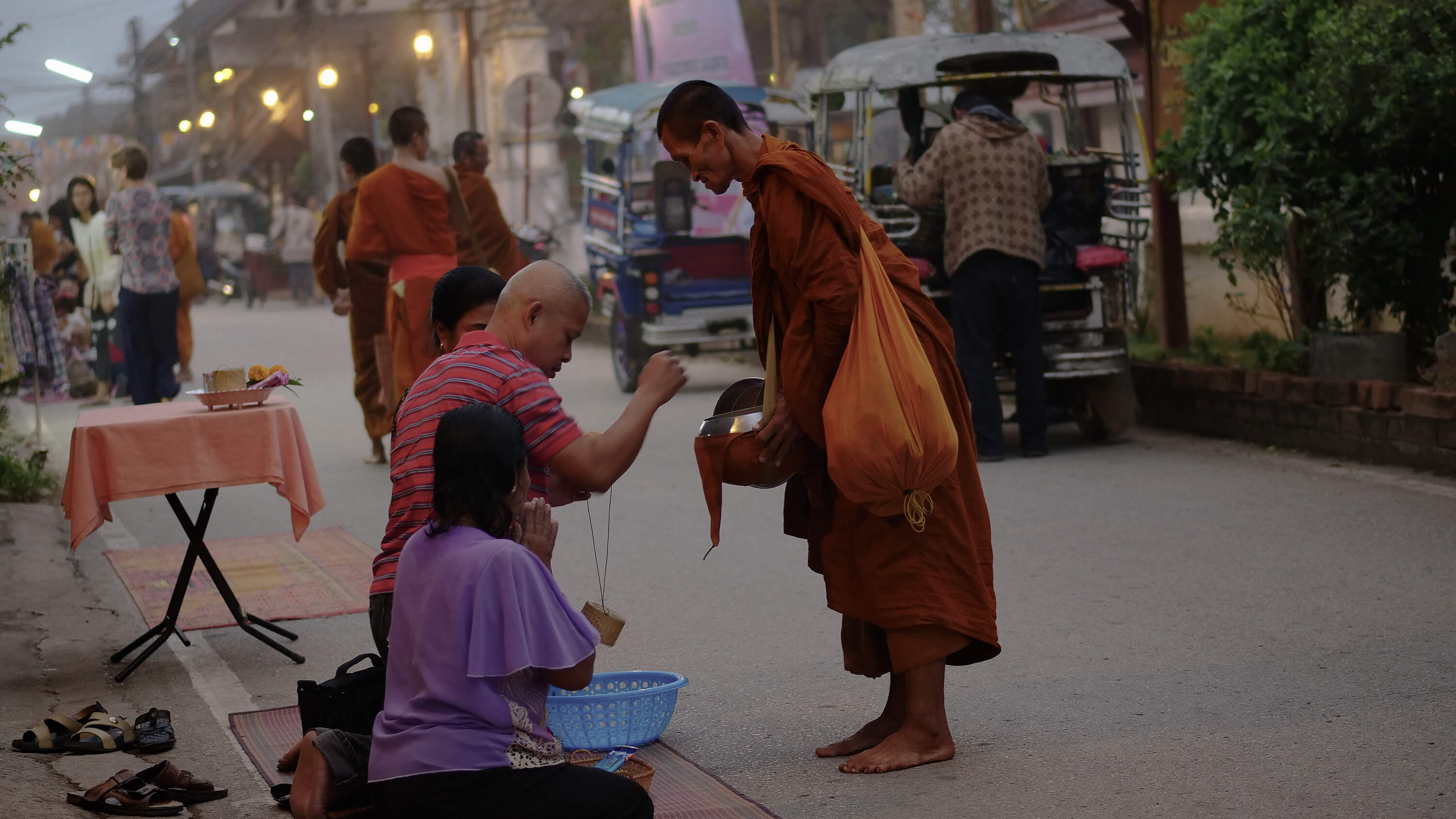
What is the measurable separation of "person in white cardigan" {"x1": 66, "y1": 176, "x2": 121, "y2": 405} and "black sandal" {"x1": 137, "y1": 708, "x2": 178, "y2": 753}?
30.4ft

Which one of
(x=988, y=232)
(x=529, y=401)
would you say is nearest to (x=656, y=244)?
(x=988, y=232)

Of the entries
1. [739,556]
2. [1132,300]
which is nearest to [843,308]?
[739,556]

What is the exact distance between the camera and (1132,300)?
40.9ft

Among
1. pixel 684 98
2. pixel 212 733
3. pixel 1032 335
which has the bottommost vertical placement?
pixel 212 733

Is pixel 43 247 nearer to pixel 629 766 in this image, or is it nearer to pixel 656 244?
pixel 656 244

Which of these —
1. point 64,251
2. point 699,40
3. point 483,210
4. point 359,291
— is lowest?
point 359,291

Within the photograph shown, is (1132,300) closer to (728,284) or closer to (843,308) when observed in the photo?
(728,284)

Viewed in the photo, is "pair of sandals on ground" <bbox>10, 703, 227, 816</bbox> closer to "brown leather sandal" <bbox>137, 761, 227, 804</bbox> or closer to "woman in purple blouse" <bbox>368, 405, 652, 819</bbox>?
"brown leather sandal" <bbox>137, 761, 227, 804</bbox>

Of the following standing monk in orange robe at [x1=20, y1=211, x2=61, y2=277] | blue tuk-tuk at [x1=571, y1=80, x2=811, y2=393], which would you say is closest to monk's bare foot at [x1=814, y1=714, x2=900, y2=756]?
blue tuk-tuk at [x1=571, y1=80, x2=811, y2=393]

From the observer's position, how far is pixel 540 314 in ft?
13.7

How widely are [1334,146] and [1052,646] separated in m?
5.28

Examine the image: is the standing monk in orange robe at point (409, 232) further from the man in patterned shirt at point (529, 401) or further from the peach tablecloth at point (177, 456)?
the man in patterned shirt at point (529, 401)

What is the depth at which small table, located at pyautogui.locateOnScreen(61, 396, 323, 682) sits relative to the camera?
233 inches

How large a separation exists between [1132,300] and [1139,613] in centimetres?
668
